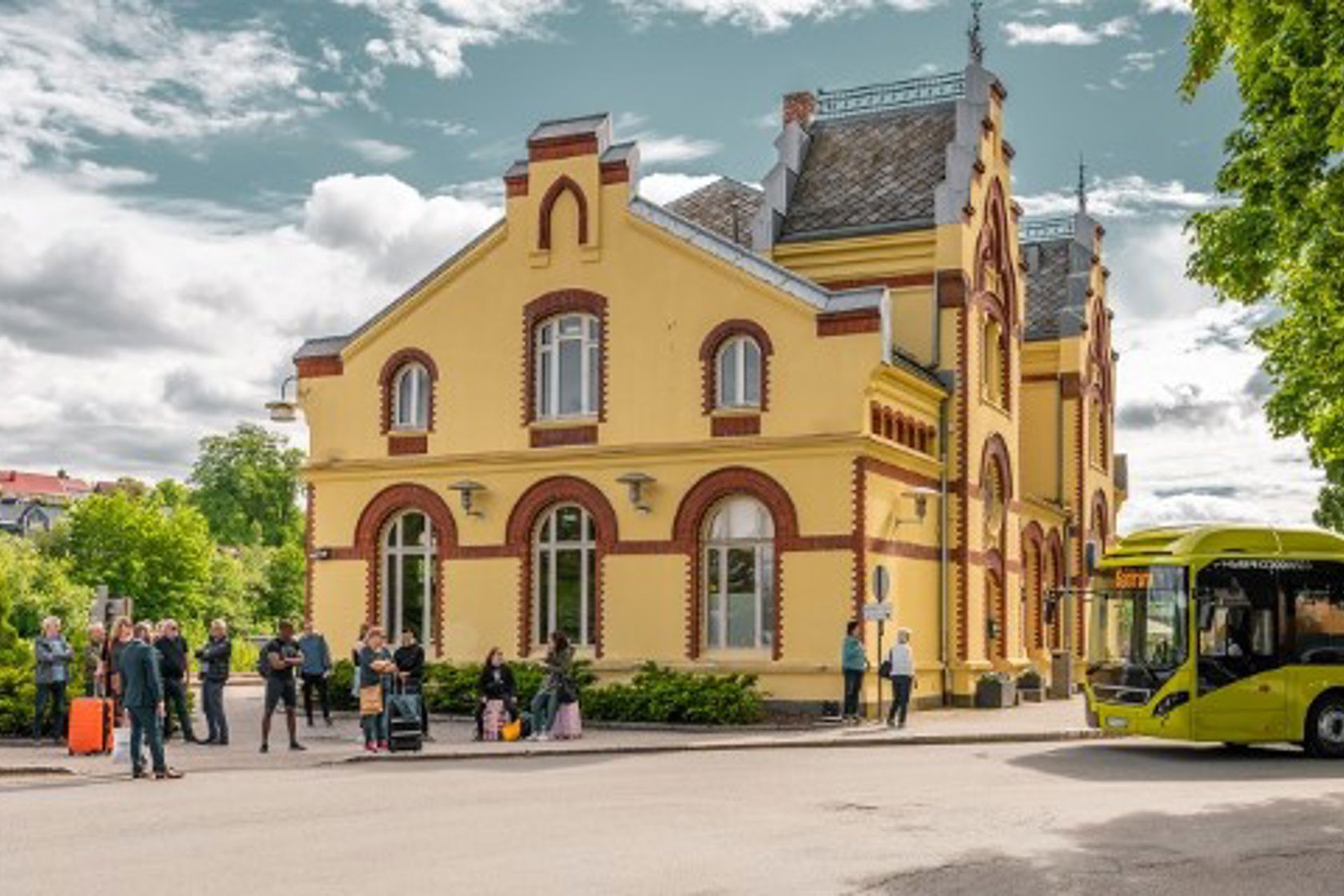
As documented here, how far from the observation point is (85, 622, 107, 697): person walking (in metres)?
22.6

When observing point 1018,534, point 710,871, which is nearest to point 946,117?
point 1018,534

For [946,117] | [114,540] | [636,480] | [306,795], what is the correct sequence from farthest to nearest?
[114,540] < [946,117] < [636,480] < [306,795]

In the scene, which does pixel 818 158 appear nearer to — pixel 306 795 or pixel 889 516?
pixel 889 516

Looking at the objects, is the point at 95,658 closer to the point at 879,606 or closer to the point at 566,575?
the point at 566,575

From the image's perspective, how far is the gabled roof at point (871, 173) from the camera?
33750mm

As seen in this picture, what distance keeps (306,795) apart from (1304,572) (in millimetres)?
13011

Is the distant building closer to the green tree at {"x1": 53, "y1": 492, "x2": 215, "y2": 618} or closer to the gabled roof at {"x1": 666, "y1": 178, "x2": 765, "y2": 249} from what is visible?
the green tree at {"x1": 53, "y1": 492, "x2": 215, "y2": 618}

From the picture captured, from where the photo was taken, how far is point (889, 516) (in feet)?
96.1

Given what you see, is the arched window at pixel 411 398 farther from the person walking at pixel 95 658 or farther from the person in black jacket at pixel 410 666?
the person walking at pixel 95 658

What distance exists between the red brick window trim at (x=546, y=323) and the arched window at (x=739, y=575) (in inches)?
118

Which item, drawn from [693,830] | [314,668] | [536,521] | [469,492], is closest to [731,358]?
[536,521]

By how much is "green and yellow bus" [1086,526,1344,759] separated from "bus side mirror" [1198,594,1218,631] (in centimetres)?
1

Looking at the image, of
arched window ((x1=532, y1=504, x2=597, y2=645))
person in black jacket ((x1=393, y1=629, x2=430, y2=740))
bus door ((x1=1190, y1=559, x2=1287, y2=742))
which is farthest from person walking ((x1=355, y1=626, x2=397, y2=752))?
bus door ((x1=1190, y1=559, x2=1287, y2=742))

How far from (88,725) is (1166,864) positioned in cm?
1398
